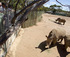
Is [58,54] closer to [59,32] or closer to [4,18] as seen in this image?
[59,32]

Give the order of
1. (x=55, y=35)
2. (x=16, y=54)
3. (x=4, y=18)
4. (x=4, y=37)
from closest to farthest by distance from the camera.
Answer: (x=4, y=37), (x=4, y=18), (x=16, y=54), (x=55, y=35)

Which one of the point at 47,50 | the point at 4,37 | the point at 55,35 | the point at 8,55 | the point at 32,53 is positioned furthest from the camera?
the point at 55,35

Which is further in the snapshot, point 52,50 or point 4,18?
point 52,50

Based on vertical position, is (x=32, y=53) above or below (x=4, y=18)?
below

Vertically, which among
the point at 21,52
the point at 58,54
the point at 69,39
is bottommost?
the point at 58,54

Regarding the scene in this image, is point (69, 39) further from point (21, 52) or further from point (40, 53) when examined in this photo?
point (21, 52)

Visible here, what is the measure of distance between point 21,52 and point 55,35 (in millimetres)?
2957

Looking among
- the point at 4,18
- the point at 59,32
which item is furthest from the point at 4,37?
the point at 59,32

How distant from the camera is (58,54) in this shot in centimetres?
577

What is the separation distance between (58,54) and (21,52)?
271cm

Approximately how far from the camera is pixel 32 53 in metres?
5.50

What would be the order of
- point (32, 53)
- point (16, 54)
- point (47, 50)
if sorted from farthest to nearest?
point (47, 50), point (32, 53), point (16, 54)

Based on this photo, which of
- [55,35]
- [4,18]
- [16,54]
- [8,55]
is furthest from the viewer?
[55,35]

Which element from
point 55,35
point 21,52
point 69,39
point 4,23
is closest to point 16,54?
point 21,52
